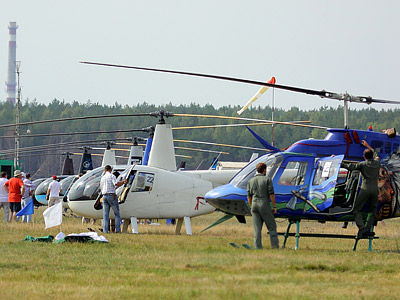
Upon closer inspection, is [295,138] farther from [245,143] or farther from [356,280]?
[356,280]

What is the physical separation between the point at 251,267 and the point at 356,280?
63.3 inches

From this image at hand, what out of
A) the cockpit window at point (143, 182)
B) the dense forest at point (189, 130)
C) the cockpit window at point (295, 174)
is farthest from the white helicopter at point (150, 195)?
the dense forest at point (189, 130)

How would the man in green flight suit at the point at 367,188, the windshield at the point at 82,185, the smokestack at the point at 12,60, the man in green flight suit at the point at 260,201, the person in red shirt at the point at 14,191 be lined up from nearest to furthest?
1. the man in green flight suit at the point at 260,201
2. the man in green flight suit at the point at 367,188
3. the windshield at the point at 82,185
4. the person in red shirt at the point at 14,191
5. the smokestack at the point at 12,60

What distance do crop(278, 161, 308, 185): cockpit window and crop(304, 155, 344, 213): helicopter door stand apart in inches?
8.9

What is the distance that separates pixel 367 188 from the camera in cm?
1511

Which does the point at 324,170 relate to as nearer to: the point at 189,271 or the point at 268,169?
the point at 268,169

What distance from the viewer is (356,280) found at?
34.7ft

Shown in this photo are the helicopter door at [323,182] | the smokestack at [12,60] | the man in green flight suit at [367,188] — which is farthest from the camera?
the smokestack at [12,60]

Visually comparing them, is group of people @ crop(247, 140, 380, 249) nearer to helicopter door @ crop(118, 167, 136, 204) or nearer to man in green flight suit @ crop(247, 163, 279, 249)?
man in green flight suit @ crop(247, 163, 279, 249)

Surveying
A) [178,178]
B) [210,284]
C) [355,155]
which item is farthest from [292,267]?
[178,178]

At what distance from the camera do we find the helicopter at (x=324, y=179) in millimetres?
15547

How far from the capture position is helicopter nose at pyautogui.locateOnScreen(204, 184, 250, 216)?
16.0 meters

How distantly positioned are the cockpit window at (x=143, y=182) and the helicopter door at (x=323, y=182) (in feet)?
19.4

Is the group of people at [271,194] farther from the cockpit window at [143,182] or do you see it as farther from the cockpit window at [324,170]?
the cockpit window at [143,182]
